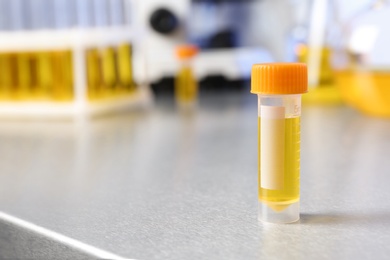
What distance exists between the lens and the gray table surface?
0.42m

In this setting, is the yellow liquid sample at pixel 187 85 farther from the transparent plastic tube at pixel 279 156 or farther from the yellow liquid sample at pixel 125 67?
the transparent plastic tube at pixel 279 156

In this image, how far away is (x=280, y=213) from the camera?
46 cm

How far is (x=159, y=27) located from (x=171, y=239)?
1.09 meters

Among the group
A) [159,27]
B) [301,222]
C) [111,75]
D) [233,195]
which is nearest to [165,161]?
[233,195]

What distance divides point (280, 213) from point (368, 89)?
1.83 ft

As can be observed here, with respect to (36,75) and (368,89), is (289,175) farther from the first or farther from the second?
(36,75)

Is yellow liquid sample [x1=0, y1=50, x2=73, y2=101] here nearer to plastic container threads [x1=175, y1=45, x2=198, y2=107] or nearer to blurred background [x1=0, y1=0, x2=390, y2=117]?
blurred background [x1=0, y1=0, x2=390, y2=117]

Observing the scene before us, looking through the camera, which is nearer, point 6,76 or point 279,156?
point 279,156

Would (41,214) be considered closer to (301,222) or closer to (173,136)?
(301,222)

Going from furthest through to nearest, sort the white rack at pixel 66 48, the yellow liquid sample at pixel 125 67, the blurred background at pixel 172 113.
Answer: the yellow liquid sample at pixel 125 67 < the white rack at pixel 66 48 < the blurred background at pixel 172 113

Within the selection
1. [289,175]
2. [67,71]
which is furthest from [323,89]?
[289,175]

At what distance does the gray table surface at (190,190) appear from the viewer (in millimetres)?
417

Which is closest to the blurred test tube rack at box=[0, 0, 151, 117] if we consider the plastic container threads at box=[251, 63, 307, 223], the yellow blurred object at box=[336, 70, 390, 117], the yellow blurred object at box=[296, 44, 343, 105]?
the yellow blurred object at box=[296, 44, 343, 105]

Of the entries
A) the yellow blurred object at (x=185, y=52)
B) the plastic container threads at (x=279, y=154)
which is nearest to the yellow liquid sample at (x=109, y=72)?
the yellow blurred object at (x=185, y=52)
